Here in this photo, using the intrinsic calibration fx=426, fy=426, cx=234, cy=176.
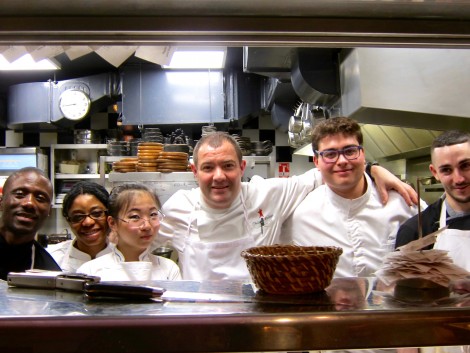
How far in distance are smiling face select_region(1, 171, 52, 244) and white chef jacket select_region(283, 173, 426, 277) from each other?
1237 millimetres

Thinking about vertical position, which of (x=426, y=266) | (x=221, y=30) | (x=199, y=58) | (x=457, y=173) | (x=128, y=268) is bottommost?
(x=128, y=268)

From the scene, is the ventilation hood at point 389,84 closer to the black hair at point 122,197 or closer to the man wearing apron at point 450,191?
the man wearing apron at point 450,191

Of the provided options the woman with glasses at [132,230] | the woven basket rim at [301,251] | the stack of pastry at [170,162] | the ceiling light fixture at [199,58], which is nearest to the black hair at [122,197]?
the woman with glasses at [132,230]

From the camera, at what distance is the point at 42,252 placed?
1.94 meters

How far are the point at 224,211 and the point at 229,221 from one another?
6 centimetres

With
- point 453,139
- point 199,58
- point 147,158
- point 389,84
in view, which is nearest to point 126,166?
point 147,158

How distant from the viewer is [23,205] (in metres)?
1.79

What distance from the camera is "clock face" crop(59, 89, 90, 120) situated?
221 inches

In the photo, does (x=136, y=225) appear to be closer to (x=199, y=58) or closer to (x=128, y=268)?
(x=128, y=268)

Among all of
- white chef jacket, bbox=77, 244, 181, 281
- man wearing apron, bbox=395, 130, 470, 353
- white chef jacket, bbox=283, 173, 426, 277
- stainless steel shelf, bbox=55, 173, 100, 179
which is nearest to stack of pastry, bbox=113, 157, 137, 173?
stainless steel shelf, bbox=55, 173, 100, 179

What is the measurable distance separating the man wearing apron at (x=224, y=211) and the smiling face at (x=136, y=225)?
1.00 feet

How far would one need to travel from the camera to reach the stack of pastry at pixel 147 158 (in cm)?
418

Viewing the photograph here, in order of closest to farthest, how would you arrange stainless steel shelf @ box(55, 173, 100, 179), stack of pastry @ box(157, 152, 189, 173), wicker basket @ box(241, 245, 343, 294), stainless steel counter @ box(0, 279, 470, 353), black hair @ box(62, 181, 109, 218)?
stainless steel counter @ box(0, 279, 470, 353) < wicker basket @ box(241, 245, 343, 294) < black hair @ box(62, 181, 109, 218) < stack of pastry @ box(157, 152, 189, 173) < stainless steel shelf @ box(55, 173, 100, 179)

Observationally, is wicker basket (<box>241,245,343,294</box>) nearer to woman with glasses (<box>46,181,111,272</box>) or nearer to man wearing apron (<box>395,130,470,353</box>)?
man wearing apron (<box>395,130,470,353</box>)
